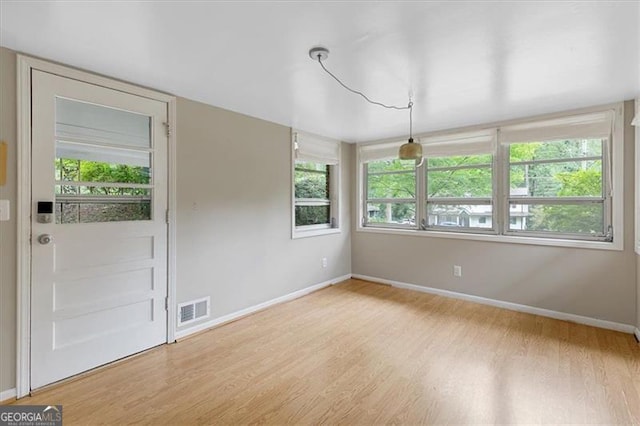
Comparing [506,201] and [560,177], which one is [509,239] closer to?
[506,201]

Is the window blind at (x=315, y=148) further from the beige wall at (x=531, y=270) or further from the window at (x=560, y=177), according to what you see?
the window at (x=560, y=177)

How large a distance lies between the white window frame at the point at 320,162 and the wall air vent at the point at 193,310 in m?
1.37

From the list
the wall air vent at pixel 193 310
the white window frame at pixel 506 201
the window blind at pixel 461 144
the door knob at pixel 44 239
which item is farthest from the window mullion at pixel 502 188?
the door knob at pixel 44 239

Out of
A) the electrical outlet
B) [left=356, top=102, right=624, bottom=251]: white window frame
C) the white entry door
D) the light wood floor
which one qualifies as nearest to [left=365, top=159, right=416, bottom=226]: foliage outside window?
[left=356, top=102, right=624, bottom=251]: white window frame

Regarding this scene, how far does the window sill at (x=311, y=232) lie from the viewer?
4080 mm

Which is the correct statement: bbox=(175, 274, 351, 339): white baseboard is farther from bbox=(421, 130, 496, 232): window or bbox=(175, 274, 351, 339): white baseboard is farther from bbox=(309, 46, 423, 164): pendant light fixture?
bbox=(309, 46, 423, 164): pendant light fixture

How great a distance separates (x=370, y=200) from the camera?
493cm

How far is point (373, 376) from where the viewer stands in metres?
2.23

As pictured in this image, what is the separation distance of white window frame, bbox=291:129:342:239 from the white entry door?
1671mm

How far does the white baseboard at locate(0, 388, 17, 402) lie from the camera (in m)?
1.93

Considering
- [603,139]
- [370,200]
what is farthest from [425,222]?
[603,139]

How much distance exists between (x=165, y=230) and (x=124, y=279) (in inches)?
19.7

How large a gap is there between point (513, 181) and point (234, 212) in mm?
3257

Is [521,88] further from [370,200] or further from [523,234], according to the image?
[370,200]
